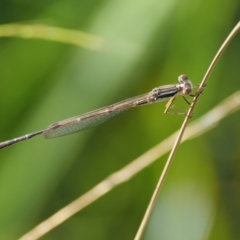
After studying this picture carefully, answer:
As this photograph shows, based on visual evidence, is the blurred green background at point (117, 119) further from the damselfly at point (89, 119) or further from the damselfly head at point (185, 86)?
the damselfly head at point (185, 86)

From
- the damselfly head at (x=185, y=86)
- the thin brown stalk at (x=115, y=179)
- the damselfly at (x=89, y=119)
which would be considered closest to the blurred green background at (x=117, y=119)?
the damselfly at (x=89, y=119)

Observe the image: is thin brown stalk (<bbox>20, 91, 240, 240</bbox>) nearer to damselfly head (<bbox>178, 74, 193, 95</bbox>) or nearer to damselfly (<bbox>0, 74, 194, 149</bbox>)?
damselfly head (<bbox>178, 74, 193, 95</bbox>)

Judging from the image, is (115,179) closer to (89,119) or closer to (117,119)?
(89,119)

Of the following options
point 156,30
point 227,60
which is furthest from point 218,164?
point 156,30

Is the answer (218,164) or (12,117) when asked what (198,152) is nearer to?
(218,164)

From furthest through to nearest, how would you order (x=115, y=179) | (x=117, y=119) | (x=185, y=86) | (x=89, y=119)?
(x=117, y=119)
(x=89, y=119)
(x=185, y=86)
(x=115, y=179)

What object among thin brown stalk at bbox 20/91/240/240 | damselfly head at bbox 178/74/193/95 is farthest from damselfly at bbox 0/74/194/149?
thin brown stalk at bbox 20/91/240/240

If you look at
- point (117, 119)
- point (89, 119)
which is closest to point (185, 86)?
point (89, 119)

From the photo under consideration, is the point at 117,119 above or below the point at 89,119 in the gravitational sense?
above
